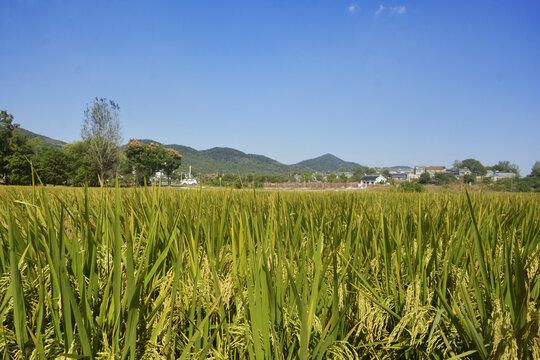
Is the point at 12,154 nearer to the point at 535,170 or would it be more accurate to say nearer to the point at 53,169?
the point at 53,169

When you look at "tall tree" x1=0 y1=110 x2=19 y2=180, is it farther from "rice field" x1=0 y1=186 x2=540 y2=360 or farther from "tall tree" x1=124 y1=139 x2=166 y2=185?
"rice field" x1=0 y1=186 x2=540 y2=360

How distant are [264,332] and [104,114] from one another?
126 feet

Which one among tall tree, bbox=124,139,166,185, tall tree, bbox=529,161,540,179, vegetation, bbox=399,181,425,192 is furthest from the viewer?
tall tree, bbox=529,161,540,179

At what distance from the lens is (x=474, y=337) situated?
77 centimetres

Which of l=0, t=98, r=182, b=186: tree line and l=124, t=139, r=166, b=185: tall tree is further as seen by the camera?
l=124, t=139, r=166, b=185: tall tree

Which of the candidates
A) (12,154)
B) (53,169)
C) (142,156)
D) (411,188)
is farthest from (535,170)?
(12,154)

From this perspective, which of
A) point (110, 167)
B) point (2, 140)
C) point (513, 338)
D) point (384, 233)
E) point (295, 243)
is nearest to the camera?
point (513, 338)

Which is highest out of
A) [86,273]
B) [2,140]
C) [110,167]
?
[2,140]

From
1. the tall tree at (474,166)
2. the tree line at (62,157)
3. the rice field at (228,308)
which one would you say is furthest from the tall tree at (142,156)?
the tall tree at (474,166)

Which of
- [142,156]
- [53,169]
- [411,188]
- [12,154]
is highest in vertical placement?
[142,156]

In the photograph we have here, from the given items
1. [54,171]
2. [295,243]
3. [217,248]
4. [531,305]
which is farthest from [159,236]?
[54,171]

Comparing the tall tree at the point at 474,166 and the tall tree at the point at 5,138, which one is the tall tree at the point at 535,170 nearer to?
the tall tree at the point at 474,166

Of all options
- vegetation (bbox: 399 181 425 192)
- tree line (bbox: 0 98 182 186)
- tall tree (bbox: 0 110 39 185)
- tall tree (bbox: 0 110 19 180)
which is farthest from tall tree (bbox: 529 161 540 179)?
tall tree (bbox: 0 110 19 180)

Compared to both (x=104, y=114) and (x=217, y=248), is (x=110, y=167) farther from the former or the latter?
(x=217, y=248)
